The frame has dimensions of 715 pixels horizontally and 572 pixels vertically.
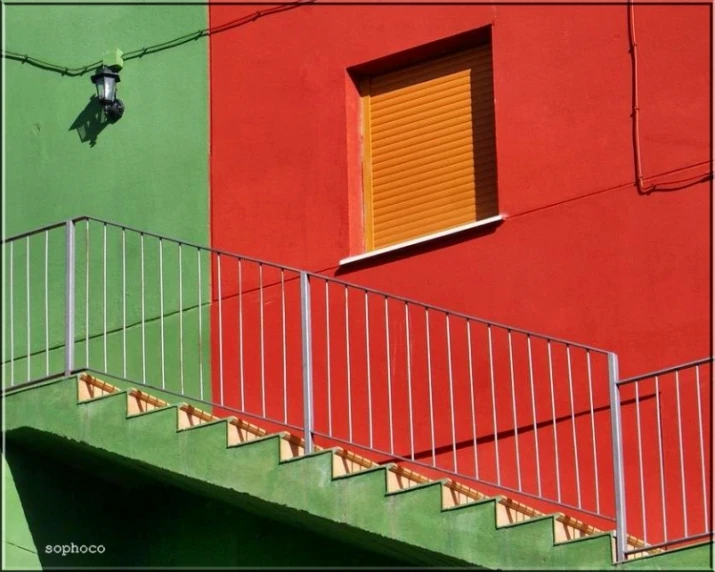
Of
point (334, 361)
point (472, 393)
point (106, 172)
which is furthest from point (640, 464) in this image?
point (106, 172)

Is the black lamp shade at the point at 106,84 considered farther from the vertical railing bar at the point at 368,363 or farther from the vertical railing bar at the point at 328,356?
the vertical railing bar at the point at 368,363

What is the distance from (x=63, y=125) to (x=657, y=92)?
202 inches

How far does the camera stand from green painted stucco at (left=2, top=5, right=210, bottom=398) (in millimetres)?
14312

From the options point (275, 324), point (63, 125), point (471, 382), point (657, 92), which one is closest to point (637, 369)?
point (471, 382)

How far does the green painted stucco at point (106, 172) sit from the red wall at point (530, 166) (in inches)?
10.7

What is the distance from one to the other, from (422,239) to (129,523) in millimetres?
2842

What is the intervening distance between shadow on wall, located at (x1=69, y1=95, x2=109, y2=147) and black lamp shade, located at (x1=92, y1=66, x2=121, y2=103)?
177 mm

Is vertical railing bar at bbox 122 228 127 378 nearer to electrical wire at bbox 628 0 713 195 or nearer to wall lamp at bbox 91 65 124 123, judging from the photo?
wall lamp at bbox 91 65 124 123

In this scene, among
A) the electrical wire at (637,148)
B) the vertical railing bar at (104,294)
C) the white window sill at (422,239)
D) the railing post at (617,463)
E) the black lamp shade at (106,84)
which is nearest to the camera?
the railing post at (617,463)

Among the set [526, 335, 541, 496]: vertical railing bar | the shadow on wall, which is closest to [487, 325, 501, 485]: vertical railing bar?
[526, 335, 541, 496]: vertical railing bar

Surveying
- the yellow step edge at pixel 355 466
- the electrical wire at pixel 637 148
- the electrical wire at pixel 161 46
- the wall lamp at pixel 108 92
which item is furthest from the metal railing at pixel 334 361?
the electrical wire at pixel 161 46

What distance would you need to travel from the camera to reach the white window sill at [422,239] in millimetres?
12812

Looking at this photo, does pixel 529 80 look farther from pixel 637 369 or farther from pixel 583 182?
pixel 637 369

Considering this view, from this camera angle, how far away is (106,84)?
1491 cm
